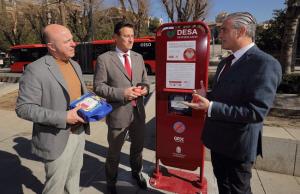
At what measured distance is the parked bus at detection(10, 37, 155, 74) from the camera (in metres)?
19.8

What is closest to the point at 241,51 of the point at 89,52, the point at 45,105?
the point at 45,105

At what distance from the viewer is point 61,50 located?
238 centimetres

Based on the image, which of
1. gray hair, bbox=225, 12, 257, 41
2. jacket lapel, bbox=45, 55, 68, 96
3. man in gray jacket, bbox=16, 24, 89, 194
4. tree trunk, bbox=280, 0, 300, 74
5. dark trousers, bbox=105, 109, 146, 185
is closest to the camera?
gray hair, bbox=225, 12, 257, 41

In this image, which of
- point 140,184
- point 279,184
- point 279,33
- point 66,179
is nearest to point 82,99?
point 66,179

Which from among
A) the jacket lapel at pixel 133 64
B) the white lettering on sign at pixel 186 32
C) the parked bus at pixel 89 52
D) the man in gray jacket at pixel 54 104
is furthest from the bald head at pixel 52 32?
the parked bus at pixel 89 52

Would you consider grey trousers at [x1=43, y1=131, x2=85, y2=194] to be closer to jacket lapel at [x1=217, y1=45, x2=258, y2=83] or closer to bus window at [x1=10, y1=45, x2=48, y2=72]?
jacket lapel at [x1=217, y1=45, x2=258, y2=83]

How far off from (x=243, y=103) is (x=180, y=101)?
1.27m

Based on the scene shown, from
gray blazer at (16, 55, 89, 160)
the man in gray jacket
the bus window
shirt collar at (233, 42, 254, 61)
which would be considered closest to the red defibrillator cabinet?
shirt collar at (233, 42, 254, 61)

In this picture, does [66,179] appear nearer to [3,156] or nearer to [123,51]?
[123,51]

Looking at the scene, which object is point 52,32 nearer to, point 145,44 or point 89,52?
point 145,44

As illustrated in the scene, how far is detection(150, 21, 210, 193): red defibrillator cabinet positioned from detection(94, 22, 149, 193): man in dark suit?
30cm

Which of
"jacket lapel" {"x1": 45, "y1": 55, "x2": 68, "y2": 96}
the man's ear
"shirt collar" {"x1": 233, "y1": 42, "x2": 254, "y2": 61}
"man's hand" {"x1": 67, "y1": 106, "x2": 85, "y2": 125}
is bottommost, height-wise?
"man's hand" {"x1": 67, "y1": 106, "x2": 85, "y2": 125}

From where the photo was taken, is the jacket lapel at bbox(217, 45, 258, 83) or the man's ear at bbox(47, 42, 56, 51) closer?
the jacket lapel at bbox(217, 45, 258, 83)

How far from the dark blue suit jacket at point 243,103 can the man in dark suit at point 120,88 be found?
1076 millimetres
